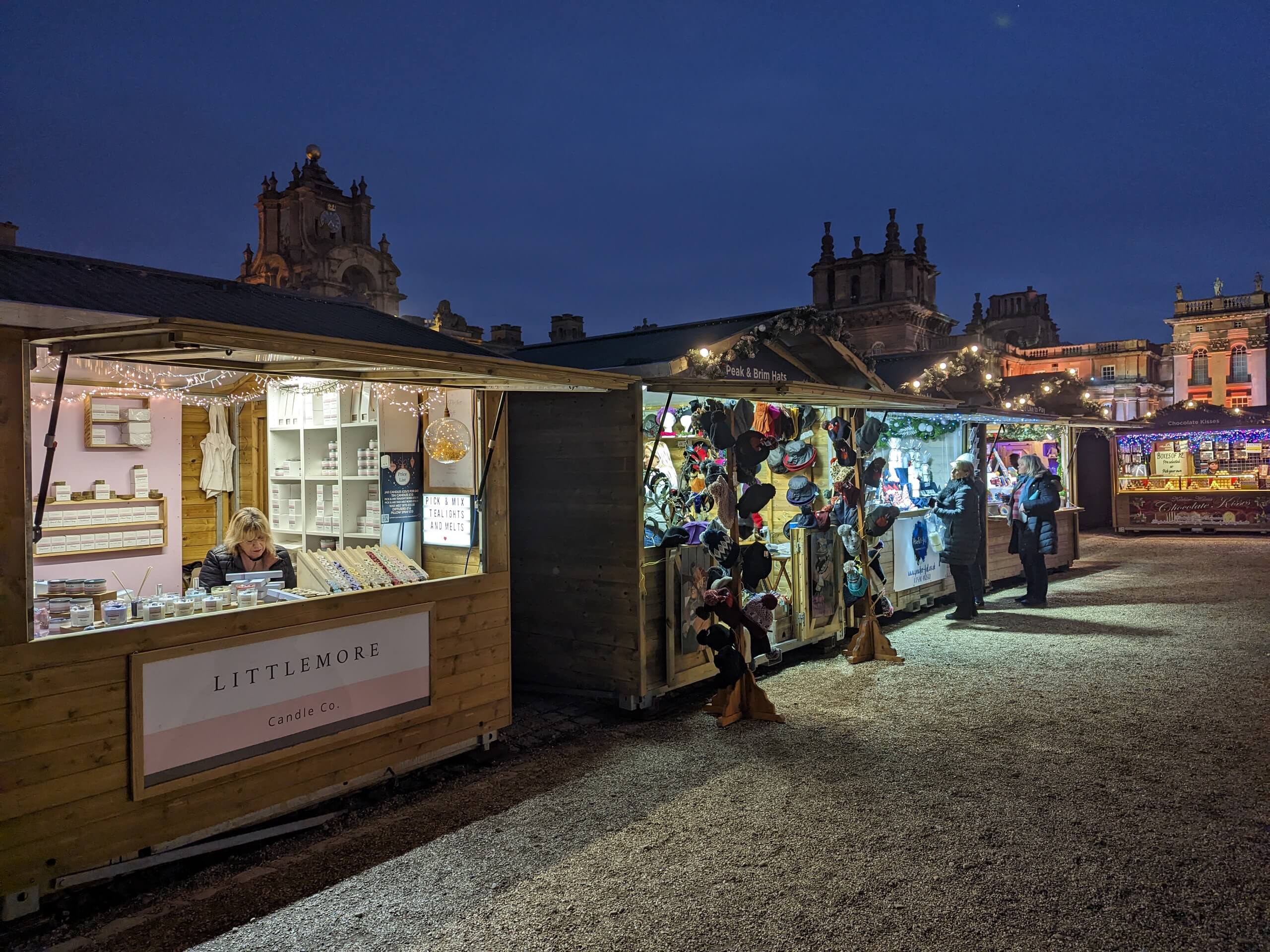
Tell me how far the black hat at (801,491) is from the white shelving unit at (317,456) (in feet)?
11.4

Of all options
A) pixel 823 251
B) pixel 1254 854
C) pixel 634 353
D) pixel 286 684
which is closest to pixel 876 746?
pixel 1254 854

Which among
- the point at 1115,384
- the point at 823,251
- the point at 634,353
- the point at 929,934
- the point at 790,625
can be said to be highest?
the point at 823,251

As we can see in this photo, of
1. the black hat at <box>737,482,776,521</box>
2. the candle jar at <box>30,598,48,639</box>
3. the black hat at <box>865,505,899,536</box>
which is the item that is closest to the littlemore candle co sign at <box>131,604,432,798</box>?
the candle jar at <box>30,598,48,639</box>

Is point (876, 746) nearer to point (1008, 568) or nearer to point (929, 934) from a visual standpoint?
point (929, 934)

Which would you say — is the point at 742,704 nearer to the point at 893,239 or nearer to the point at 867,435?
the point at 867,435

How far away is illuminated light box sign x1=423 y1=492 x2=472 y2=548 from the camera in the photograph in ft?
17.6

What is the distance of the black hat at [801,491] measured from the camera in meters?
7.40

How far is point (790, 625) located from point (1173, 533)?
15.0 m

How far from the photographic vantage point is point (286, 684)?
4164mm

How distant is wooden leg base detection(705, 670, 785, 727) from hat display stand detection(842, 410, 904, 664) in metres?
1.82

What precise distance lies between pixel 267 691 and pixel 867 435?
5.62 m

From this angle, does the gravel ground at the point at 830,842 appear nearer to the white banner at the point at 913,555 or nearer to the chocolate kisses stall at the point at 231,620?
the chocolate kisses stall at the point at 231,620

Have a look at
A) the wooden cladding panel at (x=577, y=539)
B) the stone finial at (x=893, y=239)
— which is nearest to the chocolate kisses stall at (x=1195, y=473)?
the wooden cladding panel at (x=577, y=539)

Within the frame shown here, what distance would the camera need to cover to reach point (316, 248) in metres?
44.7
